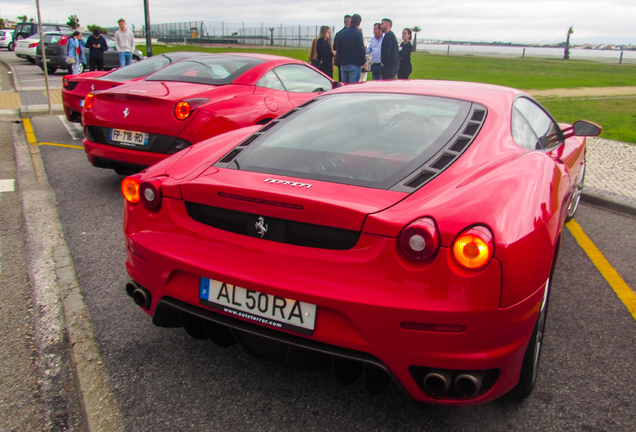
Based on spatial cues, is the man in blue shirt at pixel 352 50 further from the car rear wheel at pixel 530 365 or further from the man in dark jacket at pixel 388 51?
the car rear wheel at pixel 530 365

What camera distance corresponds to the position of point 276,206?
199 cm

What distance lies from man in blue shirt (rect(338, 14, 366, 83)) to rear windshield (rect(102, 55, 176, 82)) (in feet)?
13.6

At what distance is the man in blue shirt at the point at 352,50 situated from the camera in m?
10.9

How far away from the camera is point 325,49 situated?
1191 centimetres

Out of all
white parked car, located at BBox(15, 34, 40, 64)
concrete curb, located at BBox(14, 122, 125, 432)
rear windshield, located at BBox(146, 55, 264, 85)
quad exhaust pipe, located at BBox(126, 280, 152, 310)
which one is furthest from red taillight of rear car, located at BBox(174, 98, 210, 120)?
white parked car, located at BBox(15, 34, 40, 64)

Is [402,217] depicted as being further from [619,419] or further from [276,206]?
[619,419]

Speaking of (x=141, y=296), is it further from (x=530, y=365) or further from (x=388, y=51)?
(x=388, y=51)

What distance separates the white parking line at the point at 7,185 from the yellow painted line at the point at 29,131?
7.60 feet

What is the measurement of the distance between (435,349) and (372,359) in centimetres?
23

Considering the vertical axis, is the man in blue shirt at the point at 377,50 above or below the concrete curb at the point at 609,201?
above

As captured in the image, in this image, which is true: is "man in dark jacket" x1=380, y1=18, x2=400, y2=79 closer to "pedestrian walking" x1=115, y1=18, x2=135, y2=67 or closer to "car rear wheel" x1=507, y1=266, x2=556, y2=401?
"pedestrian walking" x1=115, y1=18, x2=135, y2=67

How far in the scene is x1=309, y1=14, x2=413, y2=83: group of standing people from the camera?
10953 mm

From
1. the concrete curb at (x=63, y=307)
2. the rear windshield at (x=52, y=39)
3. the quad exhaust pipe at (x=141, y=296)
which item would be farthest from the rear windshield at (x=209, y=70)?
the rear windshield at (x=52, y=39)

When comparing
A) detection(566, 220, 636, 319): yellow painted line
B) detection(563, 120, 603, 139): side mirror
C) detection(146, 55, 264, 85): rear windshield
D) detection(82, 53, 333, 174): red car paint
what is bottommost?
detection(566, 220, 636, 319): yellow painted line
